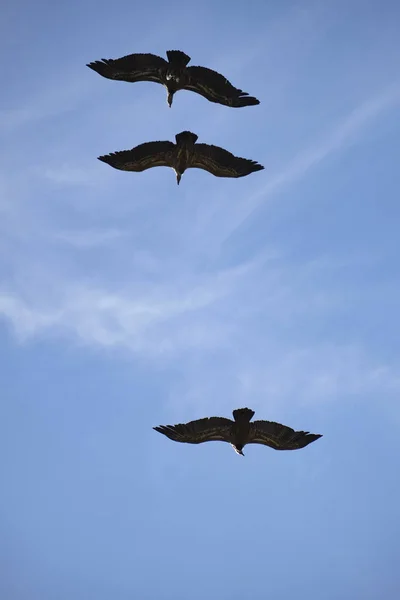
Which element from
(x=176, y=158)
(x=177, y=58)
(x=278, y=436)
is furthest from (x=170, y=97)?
(x=278, y=436)

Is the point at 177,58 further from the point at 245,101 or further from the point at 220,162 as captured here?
the point at 220,162

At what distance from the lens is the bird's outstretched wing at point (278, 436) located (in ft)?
133

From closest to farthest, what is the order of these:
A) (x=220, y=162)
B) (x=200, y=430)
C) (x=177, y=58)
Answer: (x=200, y=430)
(x=177, y=58)
(x=220, y=162)

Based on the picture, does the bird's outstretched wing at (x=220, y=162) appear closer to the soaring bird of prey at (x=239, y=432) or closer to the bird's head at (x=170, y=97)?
the bird's head at (x=170, y=97)

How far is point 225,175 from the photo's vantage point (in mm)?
44406

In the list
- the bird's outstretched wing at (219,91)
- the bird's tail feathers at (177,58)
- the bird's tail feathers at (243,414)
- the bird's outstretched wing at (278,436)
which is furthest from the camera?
the bird's outstretched wing at (219,91)

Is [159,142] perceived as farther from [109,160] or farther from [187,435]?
[187,435]

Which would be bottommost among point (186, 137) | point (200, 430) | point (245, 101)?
point (200, 430)

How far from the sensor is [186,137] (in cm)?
4225

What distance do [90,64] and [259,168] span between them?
8.26m

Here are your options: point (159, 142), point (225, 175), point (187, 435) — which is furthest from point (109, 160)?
point (187, 435)

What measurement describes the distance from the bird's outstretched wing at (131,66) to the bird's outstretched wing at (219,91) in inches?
59.7

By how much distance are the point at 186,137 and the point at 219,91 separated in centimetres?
261

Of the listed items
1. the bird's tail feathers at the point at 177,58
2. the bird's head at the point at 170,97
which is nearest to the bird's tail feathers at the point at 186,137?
the bird's head at the point at 170,97
